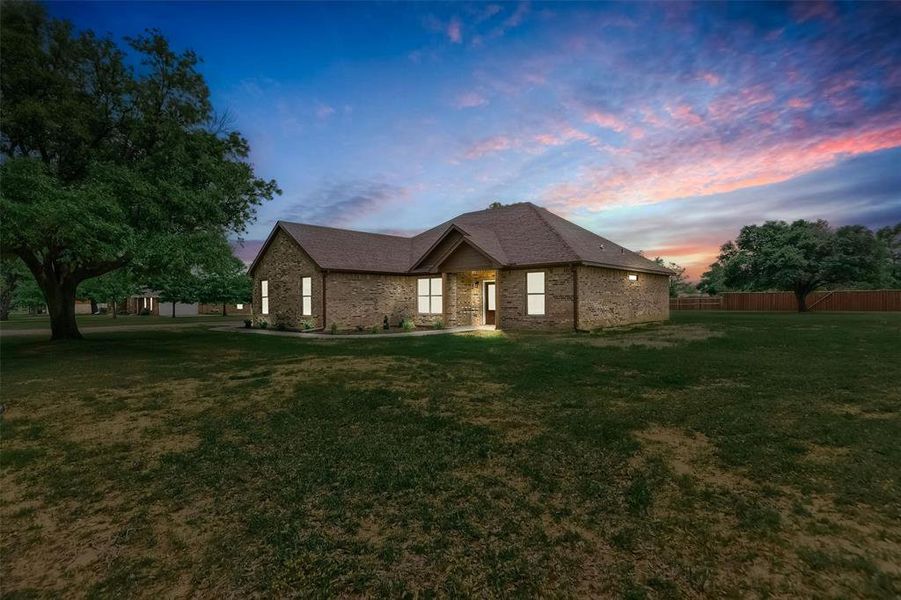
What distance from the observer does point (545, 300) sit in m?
19.5

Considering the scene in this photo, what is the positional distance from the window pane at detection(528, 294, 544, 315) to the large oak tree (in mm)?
13723

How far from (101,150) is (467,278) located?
54.1ft

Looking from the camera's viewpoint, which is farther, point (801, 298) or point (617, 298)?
point (801, 298)

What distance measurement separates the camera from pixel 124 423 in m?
6.29

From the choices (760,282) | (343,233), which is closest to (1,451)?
(343,233)

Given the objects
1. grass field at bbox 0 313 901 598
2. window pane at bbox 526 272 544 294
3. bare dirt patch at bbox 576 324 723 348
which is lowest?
grass field at bbox 0 313 901 598

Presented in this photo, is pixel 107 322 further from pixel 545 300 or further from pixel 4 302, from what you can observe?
pixel 545 300

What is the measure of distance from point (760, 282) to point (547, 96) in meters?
34.9

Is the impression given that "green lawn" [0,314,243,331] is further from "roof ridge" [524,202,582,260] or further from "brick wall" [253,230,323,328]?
"roof ridge" [524,202,582,260]

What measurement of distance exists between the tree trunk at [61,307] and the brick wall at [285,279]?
8.69 meters

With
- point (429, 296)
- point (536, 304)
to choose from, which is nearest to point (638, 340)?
point (536, 304)

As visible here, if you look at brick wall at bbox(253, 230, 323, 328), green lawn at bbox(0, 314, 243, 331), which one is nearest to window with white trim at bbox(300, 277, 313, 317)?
brick wall at bbox(253, 230, 323, 328)

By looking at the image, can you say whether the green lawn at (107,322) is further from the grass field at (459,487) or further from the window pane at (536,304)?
the window pane at (536,304)

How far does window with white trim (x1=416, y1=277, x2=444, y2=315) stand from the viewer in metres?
23.4
